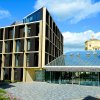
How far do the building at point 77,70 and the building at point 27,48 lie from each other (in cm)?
544

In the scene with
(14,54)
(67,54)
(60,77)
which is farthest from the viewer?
(14,54)

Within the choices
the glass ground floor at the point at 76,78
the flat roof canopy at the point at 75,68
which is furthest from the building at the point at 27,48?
the flat roof canopy at the point at 75,68

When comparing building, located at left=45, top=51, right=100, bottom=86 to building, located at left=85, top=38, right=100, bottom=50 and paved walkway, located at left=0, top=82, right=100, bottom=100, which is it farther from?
building, located at left=85, top=38, right=100, bottom=50

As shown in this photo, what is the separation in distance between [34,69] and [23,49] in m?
5.76

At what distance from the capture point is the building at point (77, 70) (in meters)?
48.7

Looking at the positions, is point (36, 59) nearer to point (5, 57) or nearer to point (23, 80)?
point (23, 80)

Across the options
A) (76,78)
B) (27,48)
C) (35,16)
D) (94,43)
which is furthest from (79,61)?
(94,43)

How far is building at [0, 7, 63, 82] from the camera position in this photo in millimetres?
58719

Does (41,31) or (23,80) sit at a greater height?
(41,31)

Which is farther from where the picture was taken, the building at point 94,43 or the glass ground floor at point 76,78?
the building at point 94,43

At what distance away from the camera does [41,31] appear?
58.8 m

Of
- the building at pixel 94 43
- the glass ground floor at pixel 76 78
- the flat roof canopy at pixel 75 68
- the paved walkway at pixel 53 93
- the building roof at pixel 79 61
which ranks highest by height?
the building at pixel 94 43

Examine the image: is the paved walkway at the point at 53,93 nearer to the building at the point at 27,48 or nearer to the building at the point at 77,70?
the building at the point at 77,70

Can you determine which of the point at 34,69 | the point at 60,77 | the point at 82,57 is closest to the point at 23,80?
the point at 34,69
